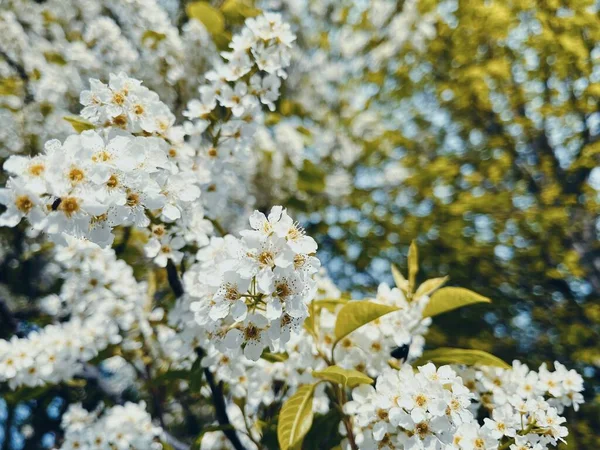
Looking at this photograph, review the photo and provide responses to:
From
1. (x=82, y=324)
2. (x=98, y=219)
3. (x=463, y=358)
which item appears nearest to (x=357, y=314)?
(x=463, y=358)

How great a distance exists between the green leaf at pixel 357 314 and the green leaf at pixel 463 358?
1.21 ft

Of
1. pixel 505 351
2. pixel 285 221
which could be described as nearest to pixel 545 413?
pixel 285 221

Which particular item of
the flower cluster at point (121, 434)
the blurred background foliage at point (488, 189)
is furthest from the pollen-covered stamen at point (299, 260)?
the blurred background foliage at point (488, 189)

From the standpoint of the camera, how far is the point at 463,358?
178cm

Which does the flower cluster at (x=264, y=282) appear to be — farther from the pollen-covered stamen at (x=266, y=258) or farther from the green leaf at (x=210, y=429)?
the green leaf at (x=210, y=429)

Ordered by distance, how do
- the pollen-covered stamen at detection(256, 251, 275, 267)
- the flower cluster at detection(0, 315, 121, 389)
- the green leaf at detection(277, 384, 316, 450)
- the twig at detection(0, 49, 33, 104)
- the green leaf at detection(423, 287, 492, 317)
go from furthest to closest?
1. the twig at detection(0, 49, 33, 104)
2. the flower cluster at detection(0, 315, 121, 389)
3. the green leaf at detection(423, 287, 492, 317)
4. the green leaf at detection(277, 384, 316, 450)
5. the pollen-covered stamen at detection(256, 251, 275, 267)

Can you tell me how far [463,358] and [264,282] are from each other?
36.8 inches

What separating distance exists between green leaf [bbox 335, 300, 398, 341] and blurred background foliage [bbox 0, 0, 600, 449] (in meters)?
2.45

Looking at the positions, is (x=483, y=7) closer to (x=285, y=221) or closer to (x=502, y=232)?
(x=502, y=232)

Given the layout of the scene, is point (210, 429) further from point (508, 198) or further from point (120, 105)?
point (508, 198)

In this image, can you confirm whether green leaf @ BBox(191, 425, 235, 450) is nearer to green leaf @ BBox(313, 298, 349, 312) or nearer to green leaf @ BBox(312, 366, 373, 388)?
green leaf @ BBox(312, 366, 373, 388)

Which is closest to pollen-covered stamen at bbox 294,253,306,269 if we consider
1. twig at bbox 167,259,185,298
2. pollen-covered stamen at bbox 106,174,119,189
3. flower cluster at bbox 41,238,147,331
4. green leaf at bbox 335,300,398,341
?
green leaf at bbox 335,300,398,341

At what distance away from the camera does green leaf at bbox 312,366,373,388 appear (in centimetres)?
155

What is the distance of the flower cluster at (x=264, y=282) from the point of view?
130 centimetres
